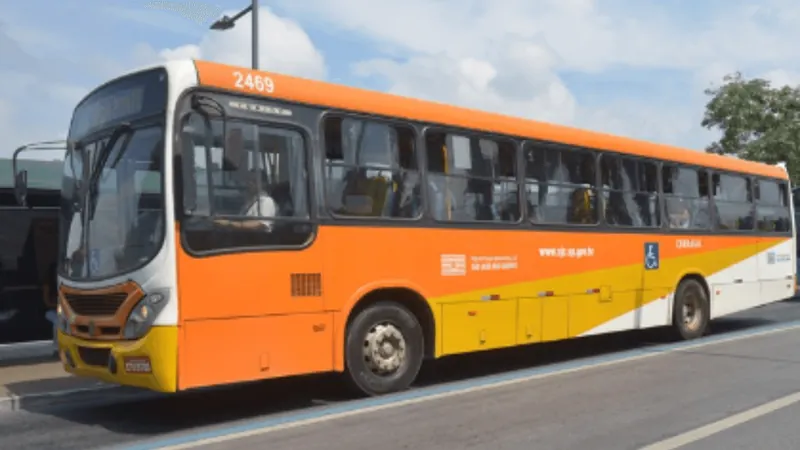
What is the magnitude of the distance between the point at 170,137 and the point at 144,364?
189 cm

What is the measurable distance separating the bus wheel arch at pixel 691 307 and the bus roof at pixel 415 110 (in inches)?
77.8

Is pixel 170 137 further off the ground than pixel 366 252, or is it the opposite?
pixel 170 137

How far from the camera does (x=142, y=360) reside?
22.2 feet

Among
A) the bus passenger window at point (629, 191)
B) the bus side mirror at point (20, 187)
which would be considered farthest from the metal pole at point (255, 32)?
the bus side mirror at point (20, 187)

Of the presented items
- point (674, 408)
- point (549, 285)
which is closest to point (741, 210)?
point (549, 285)

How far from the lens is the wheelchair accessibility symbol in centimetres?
1210

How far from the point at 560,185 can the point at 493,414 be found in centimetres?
415

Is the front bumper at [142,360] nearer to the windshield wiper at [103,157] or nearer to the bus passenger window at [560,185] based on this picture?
the windshield wiper at [103,157]

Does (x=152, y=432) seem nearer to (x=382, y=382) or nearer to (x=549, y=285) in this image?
(x=382, y=382)

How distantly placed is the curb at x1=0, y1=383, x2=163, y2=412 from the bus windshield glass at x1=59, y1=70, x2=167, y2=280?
1.60m

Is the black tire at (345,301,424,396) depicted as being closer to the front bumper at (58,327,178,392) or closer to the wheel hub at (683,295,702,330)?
the front bumper at (58,327,178,392)

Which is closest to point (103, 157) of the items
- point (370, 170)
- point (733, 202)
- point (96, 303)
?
point (96, 303)

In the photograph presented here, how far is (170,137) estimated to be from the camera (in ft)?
22.8

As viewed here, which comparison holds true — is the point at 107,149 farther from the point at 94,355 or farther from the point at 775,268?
the point at 775,268
